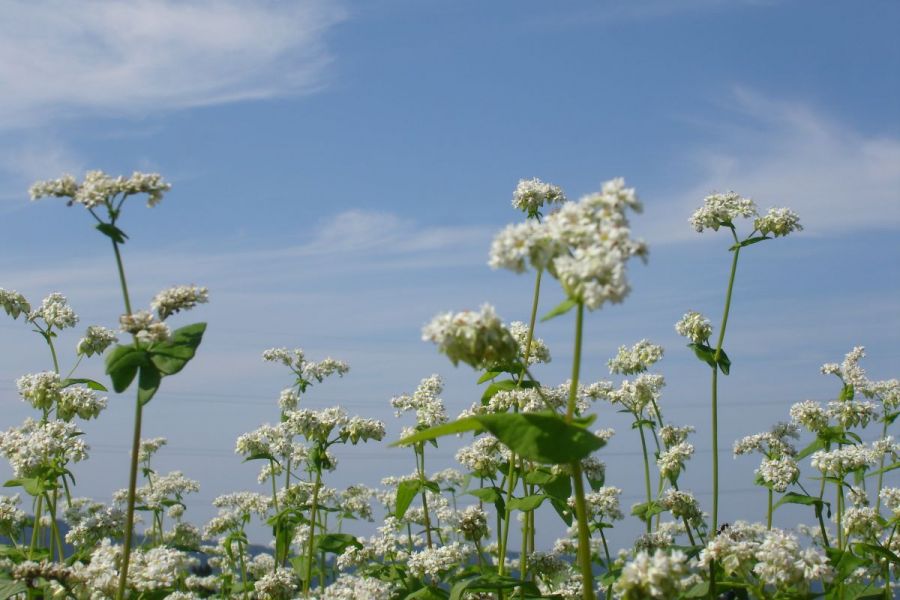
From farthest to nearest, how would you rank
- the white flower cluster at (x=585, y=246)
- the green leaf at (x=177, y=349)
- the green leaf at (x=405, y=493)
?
→ the green leaf at (x=405, y=493) < the green leaf at (x=177, y=349) < the white flower cluster at (x=585, y=246)

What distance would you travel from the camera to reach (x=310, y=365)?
1412cm

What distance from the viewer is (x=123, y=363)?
5.46 metres

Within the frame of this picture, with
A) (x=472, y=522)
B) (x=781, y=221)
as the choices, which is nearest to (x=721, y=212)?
(x=781, y=221)

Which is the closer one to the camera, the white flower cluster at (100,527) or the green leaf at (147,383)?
the green leaf at (147,383)

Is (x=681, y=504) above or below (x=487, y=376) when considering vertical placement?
below

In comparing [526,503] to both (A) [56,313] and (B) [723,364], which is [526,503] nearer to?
(B) [723,364]

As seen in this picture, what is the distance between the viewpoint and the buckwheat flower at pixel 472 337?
14.7 ft

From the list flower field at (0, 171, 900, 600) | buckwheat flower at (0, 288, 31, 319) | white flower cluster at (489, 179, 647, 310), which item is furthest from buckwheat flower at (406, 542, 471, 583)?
buckwheat flower at (0, 288, 31, 319)

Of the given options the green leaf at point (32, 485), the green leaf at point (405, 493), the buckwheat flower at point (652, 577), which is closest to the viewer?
the buckwheat flower at point (652, 577)

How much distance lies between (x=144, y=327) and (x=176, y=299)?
405 millimetres

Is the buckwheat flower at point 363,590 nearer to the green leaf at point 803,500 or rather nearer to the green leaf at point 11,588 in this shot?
the green leaf at point 11,588

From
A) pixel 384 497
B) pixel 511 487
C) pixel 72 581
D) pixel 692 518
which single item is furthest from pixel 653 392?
pixel 72 581

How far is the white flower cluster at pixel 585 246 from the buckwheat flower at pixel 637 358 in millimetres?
8877

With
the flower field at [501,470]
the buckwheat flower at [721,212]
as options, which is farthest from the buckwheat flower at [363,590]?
the buckwheat flower at [721,212]
